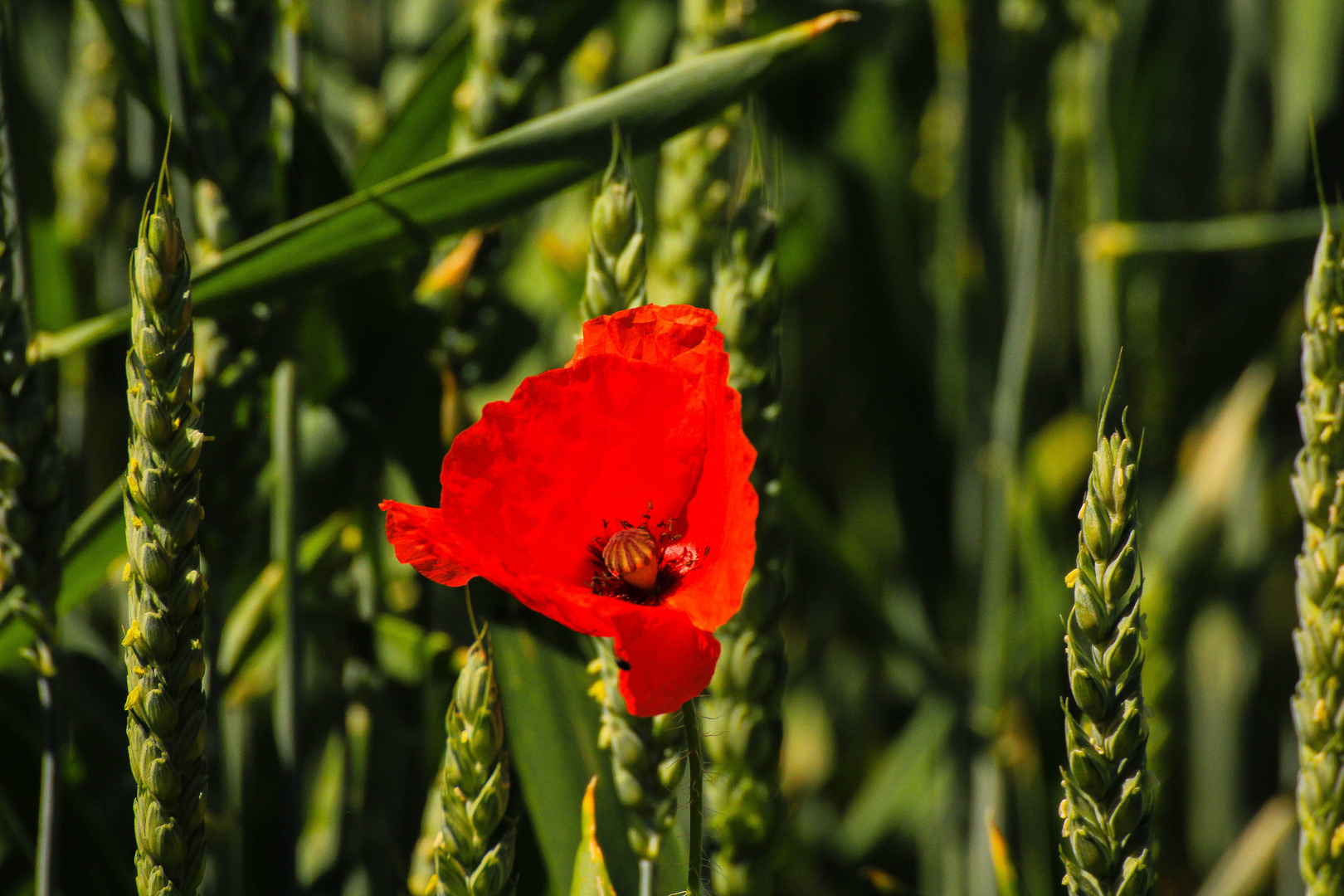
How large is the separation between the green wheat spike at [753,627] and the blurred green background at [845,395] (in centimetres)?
5

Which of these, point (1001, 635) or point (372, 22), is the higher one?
point (372, 22)

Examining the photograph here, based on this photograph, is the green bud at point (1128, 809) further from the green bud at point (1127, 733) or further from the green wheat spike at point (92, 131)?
the green wheat spike at point (92, 131)

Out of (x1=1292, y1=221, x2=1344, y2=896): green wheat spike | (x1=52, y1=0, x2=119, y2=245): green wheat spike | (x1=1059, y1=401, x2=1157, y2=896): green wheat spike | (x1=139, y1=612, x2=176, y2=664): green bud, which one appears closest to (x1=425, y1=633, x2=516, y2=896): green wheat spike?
(x1=139, y1=612, x2=176, y2=664): green bud

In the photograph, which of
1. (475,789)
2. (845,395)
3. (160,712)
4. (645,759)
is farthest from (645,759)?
(845,395)

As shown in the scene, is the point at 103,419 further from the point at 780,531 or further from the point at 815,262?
the point at 780,531

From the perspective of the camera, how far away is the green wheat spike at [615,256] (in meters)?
0.46

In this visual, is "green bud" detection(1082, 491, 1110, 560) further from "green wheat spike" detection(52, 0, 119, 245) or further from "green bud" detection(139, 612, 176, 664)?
"green wheat spike" detection(52, 0, 119, 245)

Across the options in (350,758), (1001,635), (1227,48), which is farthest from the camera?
(1227,48)

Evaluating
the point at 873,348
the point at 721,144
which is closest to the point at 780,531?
the point at 721,144

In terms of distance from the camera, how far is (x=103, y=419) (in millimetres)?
1191

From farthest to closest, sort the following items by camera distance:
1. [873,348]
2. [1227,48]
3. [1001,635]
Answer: [1227,48], [873,348], [1001,635]

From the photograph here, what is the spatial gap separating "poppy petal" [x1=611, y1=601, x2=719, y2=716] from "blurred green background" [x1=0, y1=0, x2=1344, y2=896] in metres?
0.27

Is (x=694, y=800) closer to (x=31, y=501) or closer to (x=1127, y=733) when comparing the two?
(x=1127, y=733)

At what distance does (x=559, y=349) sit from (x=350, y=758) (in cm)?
41
